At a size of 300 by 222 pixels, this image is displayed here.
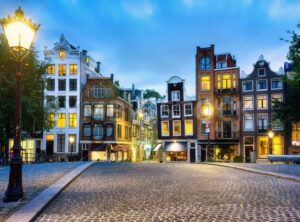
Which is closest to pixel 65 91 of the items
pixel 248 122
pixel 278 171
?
pixel 248 122

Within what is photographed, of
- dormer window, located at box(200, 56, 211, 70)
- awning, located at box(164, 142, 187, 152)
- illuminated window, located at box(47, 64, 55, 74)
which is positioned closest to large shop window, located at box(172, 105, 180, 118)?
awning, located at box(164, 142, 187, 152)

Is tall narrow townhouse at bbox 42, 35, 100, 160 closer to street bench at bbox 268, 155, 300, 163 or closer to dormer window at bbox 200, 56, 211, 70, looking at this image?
dormer window at bbox 200, 56, 211, 70

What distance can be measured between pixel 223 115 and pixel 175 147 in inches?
351

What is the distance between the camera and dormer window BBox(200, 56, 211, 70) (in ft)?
193

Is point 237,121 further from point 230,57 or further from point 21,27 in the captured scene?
point 21,27

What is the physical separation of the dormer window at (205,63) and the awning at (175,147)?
39.2 feet

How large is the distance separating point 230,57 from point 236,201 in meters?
51.1

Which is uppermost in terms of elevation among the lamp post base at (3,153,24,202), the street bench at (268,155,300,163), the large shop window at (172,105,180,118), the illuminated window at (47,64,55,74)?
the illuminated window at (47,64,55,74)

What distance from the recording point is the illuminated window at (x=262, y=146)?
177 ft

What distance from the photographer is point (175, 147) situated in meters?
59.9

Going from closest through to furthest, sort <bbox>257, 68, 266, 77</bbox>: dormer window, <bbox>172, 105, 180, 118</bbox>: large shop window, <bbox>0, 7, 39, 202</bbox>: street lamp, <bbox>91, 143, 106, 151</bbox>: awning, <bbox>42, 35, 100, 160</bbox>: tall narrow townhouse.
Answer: <bbox>0, 7, 39, 202</bbox>: street lamp → <bbox>257, 68, 266, 77</bbox>: dormer window → <bbox>172, 105, 180, 118</bbox>: large shop window → <bbox>91, 143, 106, 151</bbox>: awning → <bbox>42, 35, 100, 160</bbox>: tall narrow townhouse

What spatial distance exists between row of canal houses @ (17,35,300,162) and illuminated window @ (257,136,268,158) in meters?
0.14

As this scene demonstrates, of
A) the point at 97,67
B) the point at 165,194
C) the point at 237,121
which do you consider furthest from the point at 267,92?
the point at 165,194

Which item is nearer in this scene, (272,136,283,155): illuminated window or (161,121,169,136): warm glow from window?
(272,136,283,155): illuminated window
